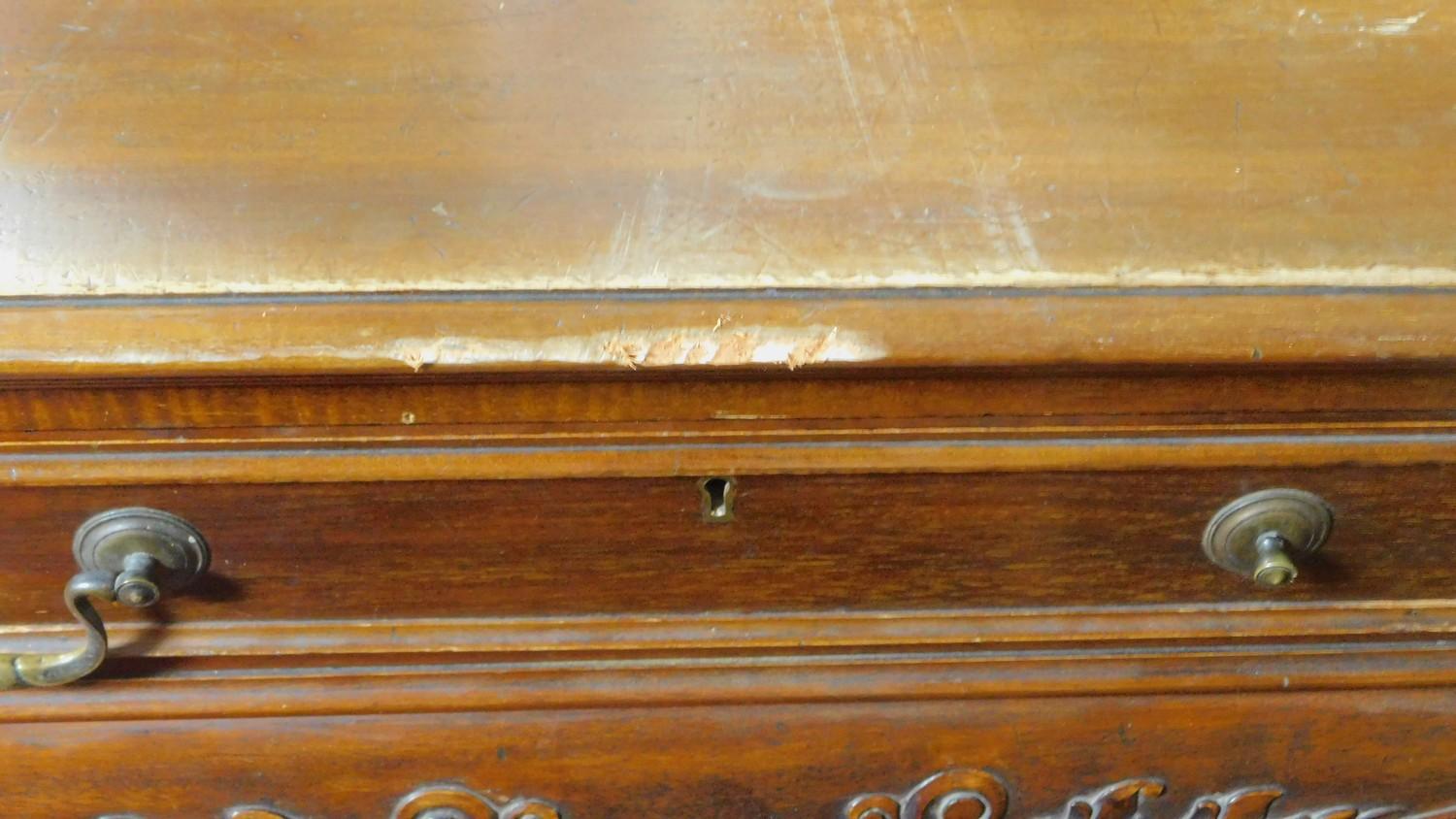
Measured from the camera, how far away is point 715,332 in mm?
392

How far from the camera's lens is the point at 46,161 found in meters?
0.44

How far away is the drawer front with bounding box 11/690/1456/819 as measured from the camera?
1.74 feet

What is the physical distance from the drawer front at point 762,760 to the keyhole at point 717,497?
0.40 ft

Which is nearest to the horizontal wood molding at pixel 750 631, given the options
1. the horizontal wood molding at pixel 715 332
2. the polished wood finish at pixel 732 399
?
the polished wood finish at pixel 732 399

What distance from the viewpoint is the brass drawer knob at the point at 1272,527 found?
0.46 metres

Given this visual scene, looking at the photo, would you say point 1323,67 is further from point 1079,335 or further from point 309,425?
point 309,425

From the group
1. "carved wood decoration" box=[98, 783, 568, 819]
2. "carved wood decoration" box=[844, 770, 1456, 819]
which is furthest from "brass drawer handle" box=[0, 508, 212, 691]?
"carved wood decoration" box=[844, 770, 1456, 819]

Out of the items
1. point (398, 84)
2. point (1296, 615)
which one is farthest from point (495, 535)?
point (1296, 615)

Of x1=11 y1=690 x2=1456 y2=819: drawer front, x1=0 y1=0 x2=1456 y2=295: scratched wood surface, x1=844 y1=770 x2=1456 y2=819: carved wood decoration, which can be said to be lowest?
x1=844 y1=770 x2=1456 y2=819: carved wood decoration

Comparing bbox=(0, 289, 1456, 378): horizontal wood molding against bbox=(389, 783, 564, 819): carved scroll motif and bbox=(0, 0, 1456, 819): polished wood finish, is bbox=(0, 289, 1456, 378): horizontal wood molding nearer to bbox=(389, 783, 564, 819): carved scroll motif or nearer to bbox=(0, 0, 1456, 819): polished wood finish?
bbox=(0, 0, 1456, 819): polished wood finish

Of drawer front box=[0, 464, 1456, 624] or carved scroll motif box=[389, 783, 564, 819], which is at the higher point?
drawer front box=[0, 464, 1456, 624]

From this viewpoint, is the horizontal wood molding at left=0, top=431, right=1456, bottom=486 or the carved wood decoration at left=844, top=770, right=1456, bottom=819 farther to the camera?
the carved wood decoration at left=844, top=770, right=1456, bottom=819

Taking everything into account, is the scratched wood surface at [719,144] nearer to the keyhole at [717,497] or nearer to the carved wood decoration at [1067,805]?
the keyhole at [717,497]

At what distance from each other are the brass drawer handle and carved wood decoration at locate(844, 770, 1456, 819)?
1.04 ft
